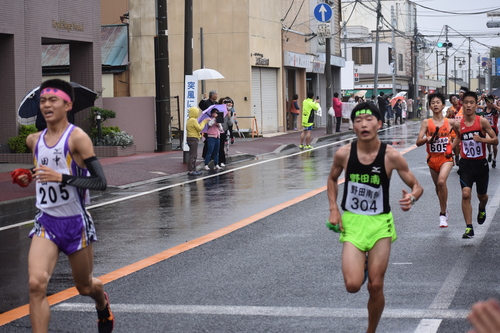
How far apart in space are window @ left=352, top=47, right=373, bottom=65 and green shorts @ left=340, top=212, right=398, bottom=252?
74.4 meters

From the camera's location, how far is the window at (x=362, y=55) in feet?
259

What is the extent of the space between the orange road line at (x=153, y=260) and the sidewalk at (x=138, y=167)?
436 centimetres

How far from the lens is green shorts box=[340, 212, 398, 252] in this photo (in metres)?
5.67

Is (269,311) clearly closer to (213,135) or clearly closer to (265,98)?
(213,135)

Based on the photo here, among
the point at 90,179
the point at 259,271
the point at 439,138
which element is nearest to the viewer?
the point at 90,179

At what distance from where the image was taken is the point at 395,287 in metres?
7.36

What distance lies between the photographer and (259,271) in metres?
8.18

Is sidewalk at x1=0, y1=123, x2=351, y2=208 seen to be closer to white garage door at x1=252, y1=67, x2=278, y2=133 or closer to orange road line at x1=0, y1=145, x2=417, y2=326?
orange road line at x1=0, y1=145, x2=417, y2=326

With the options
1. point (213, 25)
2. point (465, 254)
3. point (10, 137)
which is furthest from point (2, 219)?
point (213, 25)

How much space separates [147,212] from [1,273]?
4.64 m

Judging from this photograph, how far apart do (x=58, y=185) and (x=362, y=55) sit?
75.7 meters

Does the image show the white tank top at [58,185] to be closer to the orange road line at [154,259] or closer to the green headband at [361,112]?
the orange road line at [154,259]

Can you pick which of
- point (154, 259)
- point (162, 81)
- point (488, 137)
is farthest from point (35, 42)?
point (488, 137)

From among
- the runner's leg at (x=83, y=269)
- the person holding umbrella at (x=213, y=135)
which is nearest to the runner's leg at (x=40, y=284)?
the runner's leg at (x=83, y=269)
